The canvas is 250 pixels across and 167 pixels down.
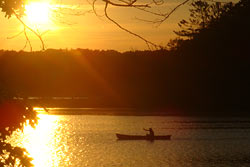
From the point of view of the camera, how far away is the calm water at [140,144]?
42.8m

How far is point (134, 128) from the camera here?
239 ft

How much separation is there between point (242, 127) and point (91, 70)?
5686cm

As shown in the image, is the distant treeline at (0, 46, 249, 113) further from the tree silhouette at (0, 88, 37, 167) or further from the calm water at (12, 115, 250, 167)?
the tree silhouette at (0, 88, 37, 167)

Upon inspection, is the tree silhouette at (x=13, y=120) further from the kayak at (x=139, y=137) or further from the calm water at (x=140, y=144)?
the kayak at (x=139, y=137)

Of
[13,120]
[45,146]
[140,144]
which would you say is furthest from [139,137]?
[13,120]

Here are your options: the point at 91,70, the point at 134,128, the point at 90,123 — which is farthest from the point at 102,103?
the point at 134,128

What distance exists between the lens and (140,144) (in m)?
54.7

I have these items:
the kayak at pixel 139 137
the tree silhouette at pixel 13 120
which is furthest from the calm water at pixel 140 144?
the tree silhouette at pixel 13 120

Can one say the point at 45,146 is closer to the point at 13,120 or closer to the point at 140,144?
the point at 140,144

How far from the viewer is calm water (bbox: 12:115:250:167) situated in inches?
1686

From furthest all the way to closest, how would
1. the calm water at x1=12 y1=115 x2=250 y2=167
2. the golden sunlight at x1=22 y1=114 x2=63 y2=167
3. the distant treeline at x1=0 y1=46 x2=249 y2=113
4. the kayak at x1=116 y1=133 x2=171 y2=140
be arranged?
the distant treeline at x1=0 y1=46 x2=249 y2=113, the kayak at x1=116 y1=133 x2=171 y2=140, the golden sunlight at x1=22 y1=114 x2=63 y2=167, the calm water at x1=12 y1=115 x2=250 y2=167

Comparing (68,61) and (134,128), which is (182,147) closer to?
(134,128)

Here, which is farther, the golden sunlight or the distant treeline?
the distant treeline

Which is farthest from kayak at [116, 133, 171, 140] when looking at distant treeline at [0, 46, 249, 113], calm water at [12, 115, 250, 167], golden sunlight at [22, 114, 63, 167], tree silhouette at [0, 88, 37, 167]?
tree silhouette at [0, 88, 37, 167]
